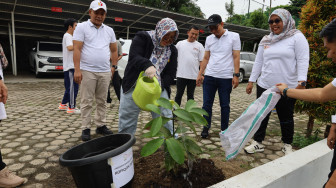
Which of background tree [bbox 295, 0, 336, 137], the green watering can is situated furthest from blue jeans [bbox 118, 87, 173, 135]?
background tree [bbox 295, 0, 336, 137]

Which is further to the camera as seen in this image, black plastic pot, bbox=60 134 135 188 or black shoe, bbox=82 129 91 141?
black shoe, bbox=82 129 91 141

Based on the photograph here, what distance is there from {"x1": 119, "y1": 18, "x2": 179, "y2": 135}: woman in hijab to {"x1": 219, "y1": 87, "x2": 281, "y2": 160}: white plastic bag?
2.59 ft

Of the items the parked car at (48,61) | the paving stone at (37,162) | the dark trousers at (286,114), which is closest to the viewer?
the paving stone at (37,162)

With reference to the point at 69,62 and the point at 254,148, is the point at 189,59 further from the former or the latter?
the point at 69,62

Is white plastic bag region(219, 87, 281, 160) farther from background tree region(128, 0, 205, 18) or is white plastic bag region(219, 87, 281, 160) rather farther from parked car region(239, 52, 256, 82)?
background tree region(128, 0, 205, 18)

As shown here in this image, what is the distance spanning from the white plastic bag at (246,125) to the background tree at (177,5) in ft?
95.6

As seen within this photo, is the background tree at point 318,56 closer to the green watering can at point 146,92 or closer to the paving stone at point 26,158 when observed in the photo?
the green watering can at point 146,92

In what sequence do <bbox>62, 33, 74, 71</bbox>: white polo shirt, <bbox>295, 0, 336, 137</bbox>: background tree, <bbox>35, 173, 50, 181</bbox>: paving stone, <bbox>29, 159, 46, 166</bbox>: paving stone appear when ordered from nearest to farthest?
<bbox>35, 173, 50, 181</bbox>: paving stone, <bbox>29, 159, 46, 166</bbox>: paving stone, <bbox>295, 0, 336, 137</bbox>: background tree, <bbox>62, 33, 74, 71</bbox>: white polo shirt

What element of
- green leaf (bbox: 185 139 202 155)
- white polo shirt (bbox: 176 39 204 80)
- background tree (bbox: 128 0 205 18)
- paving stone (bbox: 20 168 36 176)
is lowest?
paving stone (bbox: 20 168 36 176)

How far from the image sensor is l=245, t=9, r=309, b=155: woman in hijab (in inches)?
98.2

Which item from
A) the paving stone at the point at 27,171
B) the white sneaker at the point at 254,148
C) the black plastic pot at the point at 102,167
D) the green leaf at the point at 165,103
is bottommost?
the paving stone at the point at 27,171

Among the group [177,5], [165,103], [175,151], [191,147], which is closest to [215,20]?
[165,103]

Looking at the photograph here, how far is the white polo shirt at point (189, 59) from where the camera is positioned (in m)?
3.99

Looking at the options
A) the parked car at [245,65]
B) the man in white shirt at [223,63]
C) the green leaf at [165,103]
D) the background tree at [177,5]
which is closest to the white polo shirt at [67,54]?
the man in white shirt at [223,63]
